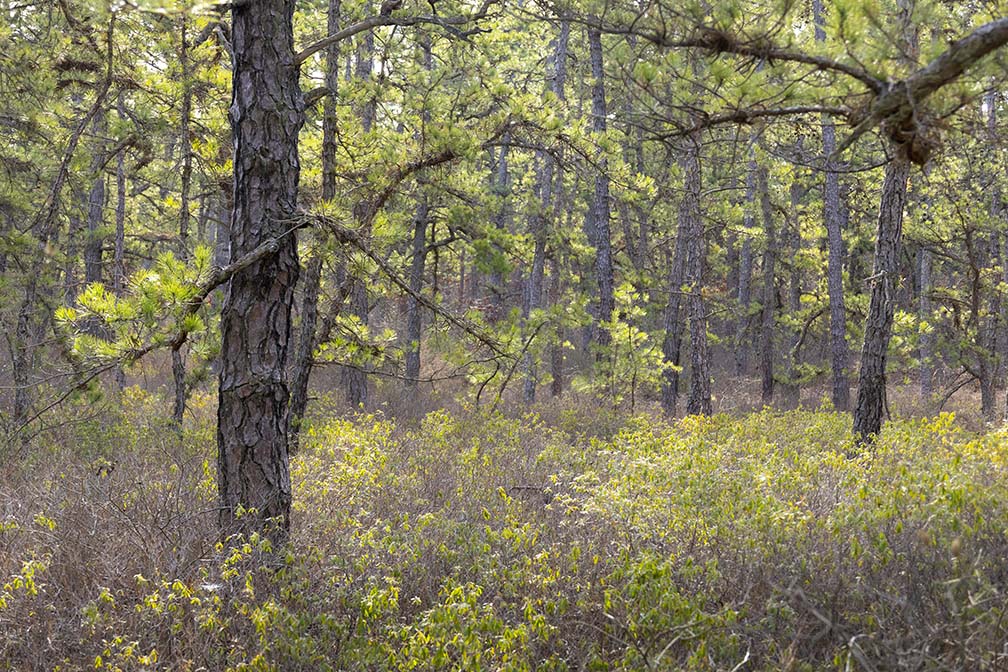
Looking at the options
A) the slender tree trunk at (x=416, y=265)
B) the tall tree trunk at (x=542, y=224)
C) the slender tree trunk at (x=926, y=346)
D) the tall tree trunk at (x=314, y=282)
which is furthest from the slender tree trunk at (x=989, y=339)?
the tall tree trunk at (x=314, y=282)

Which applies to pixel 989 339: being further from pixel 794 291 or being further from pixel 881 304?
pixel 881 304

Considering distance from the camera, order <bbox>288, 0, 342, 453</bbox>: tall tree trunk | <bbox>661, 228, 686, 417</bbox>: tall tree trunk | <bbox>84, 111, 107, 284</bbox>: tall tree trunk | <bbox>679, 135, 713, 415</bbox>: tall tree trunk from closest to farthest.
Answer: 1. <bbox>288, 0, 342, 453</bbox>: tall tree trunk
2. <bbox>84, 111, 107, 284</bbox>: tall tree trunk
3. <bbox>679, 135, 713, 415</bbox>: tall tree trunk
4. <bbox>661, 228, 686, 417</bbox>: tall tree trunk

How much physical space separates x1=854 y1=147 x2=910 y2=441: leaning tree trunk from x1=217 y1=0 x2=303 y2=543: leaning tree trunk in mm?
6713

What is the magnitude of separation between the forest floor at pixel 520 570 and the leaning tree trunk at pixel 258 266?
339mm

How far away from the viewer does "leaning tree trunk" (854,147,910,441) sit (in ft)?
26.2

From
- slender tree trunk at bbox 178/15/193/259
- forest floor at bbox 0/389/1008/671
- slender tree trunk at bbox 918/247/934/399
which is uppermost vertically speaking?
slender tree trunk at bbox 178/15/193/259

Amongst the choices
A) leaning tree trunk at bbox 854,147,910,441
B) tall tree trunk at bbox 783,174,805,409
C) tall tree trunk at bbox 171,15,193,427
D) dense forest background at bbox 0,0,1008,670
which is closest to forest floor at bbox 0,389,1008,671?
dense forest background at bbox 0,0,1008,670

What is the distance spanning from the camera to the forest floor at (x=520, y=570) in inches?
132

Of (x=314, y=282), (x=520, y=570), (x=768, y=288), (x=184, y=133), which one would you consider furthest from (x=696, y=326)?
(x=520, y=570)

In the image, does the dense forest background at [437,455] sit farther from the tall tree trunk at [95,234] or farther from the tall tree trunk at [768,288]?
the tall tree trunk at [768,288]

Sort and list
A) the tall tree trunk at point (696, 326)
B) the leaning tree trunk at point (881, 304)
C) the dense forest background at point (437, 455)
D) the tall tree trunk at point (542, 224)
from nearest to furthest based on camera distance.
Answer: the dense forest background at point (437, 455), the leaning tree trunk at point (881, 304), the tall tree trunk at point (696, 326), the tall tree trunk at point (542, 224)

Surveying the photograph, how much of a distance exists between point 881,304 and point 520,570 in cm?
626

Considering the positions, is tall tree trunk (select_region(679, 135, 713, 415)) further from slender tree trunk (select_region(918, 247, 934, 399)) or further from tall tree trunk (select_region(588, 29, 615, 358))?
slender tree trunk (select_region(918, 247, 934, 399))

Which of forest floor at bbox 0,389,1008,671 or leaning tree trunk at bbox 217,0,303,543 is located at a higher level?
leaning tree trunk at bbox 217,0,303,543
